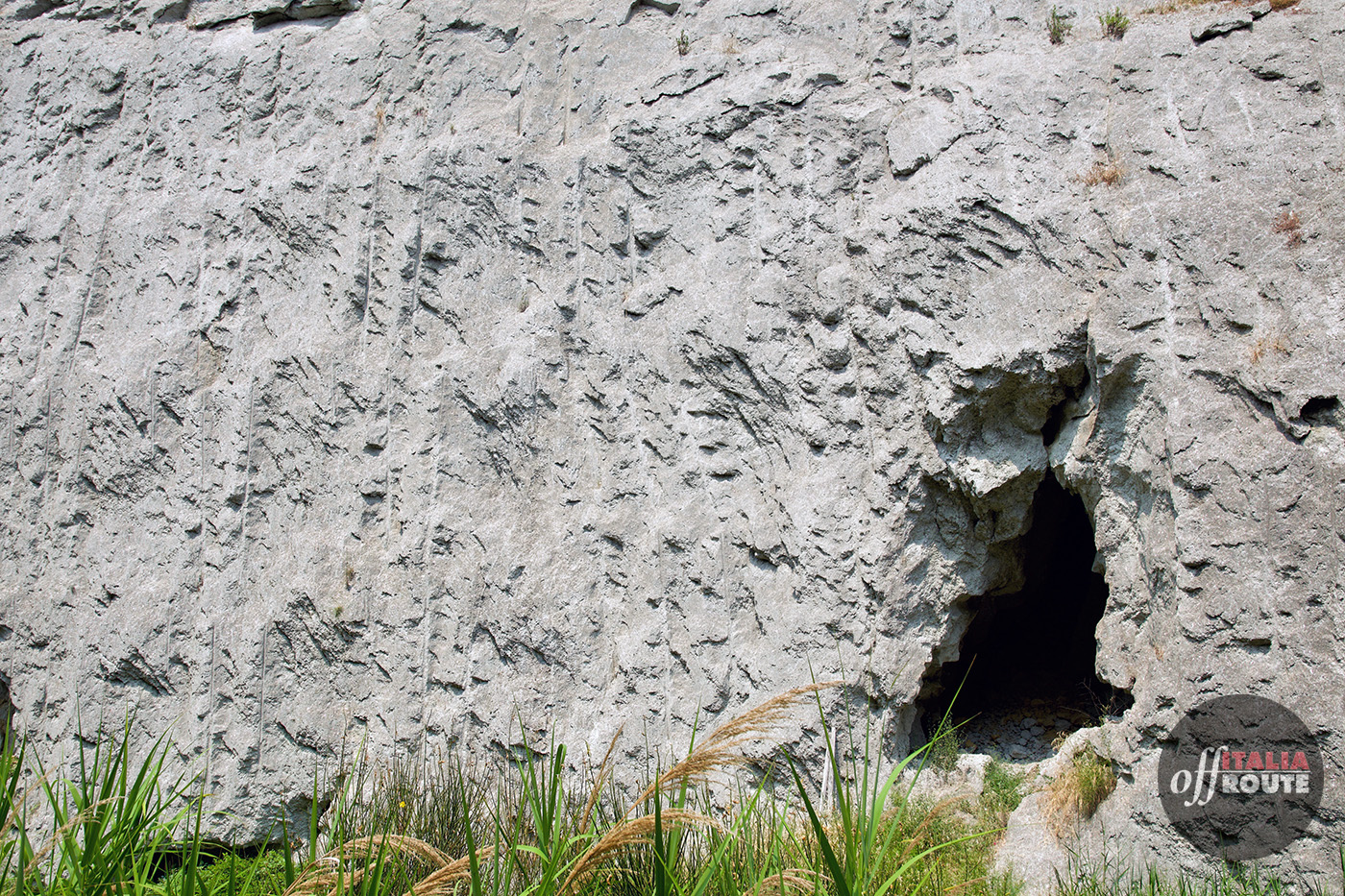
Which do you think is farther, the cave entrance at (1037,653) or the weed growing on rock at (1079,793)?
the cave entrance at (1037,653)

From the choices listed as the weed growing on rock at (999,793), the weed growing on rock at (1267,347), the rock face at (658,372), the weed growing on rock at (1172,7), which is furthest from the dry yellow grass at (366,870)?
the weed growing on rock at (1172,7)

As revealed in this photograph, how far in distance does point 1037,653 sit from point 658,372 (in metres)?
3.08

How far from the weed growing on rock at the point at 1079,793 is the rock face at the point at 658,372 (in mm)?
111

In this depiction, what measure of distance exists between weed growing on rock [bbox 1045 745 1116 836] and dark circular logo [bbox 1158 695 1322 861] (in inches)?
11.7

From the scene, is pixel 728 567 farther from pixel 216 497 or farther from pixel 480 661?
pixel 216 497

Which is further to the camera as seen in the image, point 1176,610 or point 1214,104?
point 1214,104

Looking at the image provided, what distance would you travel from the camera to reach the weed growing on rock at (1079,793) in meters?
4.04

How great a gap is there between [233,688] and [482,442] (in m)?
1.91

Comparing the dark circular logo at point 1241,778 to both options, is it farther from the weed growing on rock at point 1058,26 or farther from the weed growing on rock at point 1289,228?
the weed growing on rock at point 1058,26

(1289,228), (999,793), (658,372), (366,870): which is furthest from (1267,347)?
(366,870)

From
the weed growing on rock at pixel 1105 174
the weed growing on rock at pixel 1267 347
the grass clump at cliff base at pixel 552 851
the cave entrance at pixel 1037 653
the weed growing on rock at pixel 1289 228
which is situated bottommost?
the cave entrance at pixel 1037 653

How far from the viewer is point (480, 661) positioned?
4.89 metres

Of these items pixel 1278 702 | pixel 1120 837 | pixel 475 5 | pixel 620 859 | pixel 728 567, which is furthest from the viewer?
pixel 475 5

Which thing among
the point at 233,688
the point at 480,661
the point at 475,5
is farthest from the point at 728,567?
the point at 475,5
